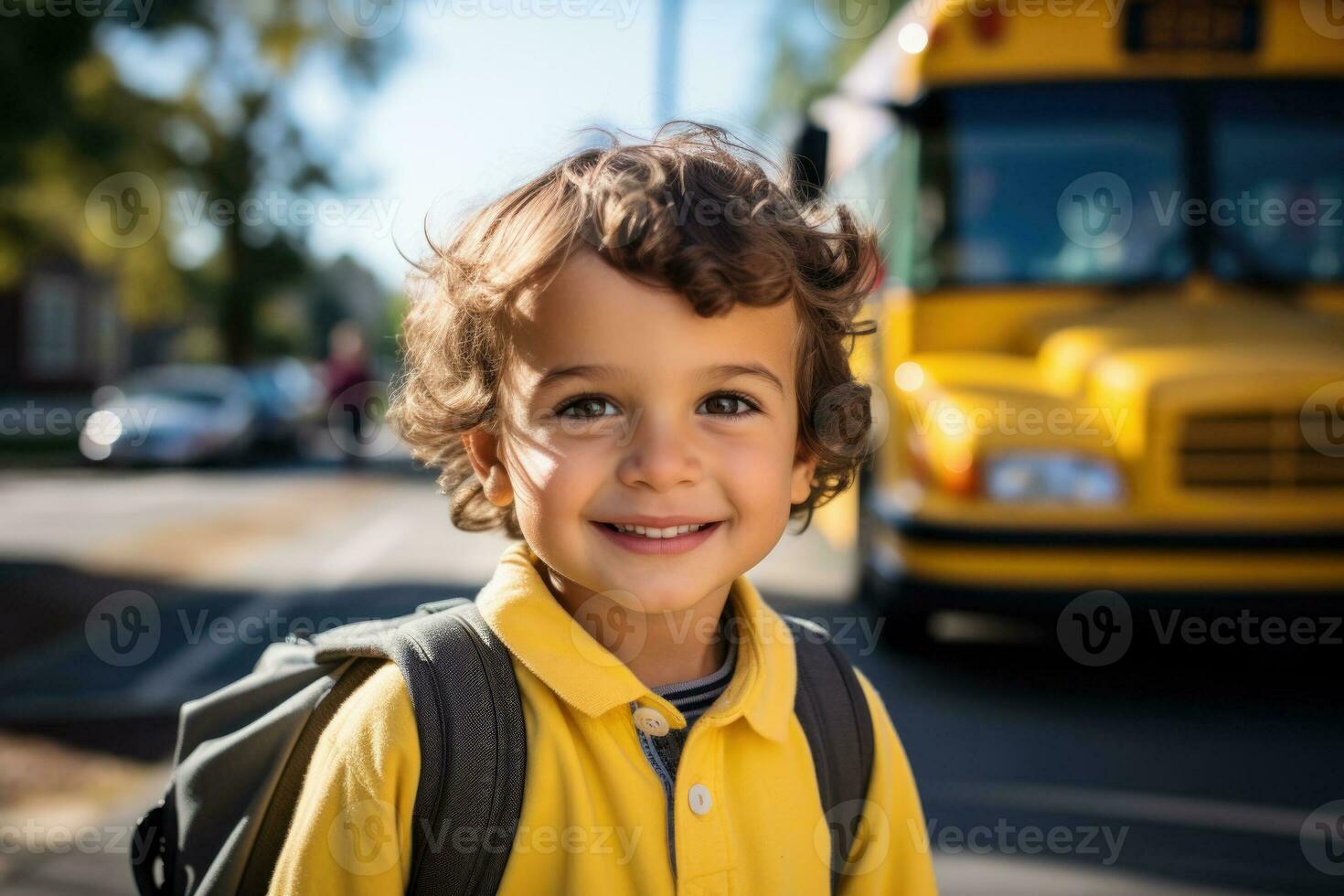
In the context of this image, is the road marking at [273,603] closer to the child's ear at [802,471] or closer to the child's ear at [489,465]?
the child's ear at [489,465]

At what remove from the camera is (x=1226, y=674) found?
5.67m

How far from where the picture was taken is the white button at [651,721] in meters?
1.65

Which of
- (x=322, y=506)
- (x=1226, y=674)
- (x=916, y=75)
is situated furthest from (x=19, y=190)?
(x=1226, y=674)

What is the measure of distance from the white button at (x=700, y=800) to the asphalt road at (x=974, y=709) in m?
2.01

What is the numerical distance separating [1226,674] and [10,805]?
15.9 ft

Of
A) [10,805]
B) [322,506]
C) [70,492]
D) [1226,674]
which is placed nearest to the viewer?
[10,805]

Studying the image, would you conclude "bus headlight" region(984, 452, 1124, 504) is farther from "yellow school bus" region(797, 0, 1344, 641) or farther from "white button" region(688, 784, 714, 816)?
"white button" region(688, 784, 714, 816)

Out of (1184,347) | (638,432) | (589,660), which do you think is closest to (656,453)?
(638,432)

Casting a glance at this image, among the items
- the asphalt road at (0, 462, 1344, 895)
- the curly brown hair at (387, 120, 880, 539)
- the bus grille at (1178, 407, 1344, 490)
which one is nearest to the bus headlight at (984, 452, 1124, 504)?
the bus grille at (1178, 407, 1344, 490)

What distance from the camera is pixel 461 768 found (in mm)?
1520

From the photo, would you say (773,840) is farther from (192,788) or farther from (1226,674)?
(1226,674)

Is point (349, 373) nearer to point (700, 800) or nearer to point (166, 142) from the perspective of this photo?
point (166, 142)

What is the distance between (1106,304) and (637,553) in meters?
4.74

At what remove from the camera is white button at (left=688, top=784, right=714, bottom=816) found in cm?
159
